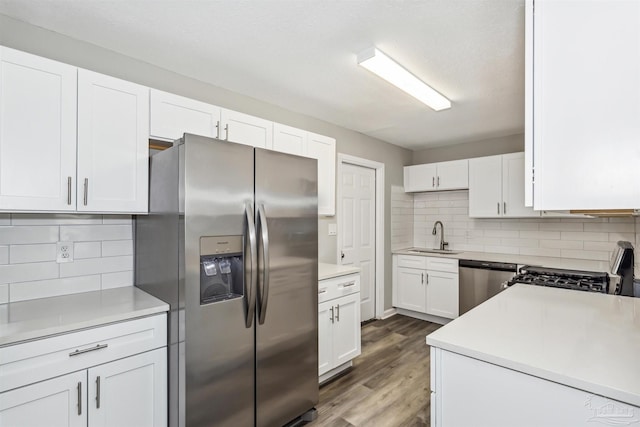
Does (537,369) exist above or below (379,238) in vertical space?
below

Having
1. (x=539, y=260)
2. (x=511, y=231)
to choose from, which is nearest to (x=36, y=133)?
(x=539, y=260)

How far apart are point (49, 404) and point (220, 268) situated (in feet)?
2.95

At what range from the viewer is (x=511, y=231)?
13.4 ft

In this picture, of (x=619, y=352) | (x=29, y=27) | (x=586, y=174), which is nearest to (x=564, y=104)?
(x=586, y=174)

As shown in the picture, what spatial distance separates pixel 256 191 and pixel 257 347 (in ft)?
2.99

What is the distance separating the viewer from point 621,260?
187cm

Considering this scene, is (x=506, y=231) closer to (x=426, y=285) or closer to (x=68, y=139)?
(x=426, y=285)

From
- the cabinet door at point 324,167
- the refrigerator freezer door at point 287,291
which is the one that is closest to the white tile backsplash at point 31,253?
the refrigerator freezer door at point 287,291

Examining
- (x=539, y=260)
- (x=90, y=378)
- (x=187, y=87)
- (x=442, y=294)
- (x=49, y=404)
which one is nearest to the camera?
(x=49, y=404)

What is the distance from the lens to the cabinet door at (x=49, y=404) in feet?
4.21

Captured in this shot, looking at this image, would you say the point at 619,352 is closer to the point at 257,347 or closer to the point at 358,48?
the point at 257,347

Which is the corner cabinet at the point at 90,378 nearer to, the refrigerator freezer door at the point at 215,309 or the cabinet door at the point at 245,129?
the refrigerator freezer door at the point at 215,309

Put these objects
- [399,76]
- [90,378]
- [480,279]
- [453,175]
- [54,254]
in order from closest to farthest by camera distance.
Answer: [90,378], [54,254], [399,76], [480,279], [453,175]

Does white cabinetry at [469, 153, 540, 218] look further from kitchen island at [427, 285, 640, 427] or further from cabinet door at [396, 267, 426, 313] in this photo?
kitchen island at [427, 285, 640, 427]
